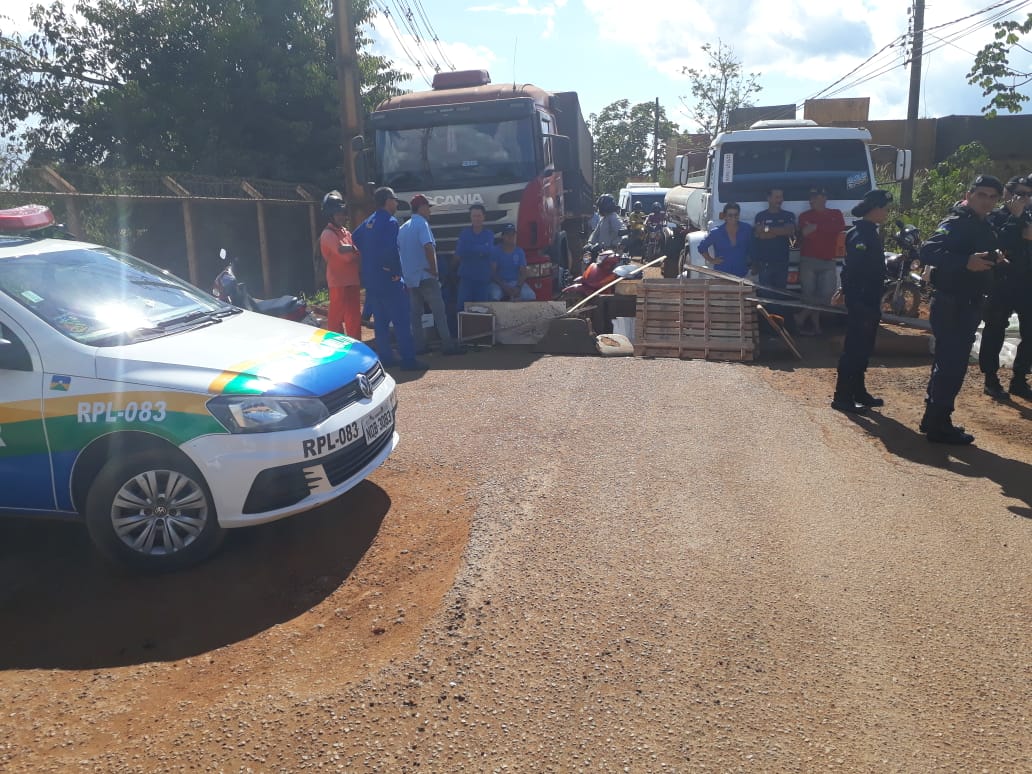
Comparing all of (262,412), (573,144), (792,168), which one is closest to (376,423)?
(262,412)

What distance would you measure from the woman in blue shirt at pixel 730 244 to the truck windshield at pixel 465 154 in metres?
2.54

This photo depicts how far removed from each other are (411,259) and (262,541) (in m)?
5.24

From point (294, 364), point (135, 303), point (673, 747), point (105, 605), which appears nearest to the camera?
point (673, 747)

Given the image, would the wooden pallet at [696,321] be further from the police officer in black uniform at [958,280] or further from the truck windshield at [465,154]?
the police officer in black uniform at [958,280]

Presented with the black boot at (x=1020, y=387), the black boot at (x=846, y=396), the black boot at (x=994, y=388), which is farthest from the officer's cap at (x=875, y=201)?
the black boot at (x=1020, y=387)

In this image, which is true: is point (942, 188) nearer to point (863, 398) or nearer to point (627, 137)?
point (863, 398)

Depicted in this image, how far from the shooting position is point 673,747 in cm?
284

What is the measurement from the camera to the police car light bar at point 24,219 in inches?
206

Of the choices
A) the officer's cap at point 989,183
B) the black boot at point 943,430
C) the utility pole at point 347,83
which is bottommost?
the black boot at point 943,430

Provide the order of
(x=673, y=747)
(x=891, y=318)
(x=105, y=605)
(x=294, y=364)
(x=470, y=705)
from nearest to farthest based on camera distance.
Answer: (x=673, y=747) < (x=470, y=705) < (x=105, y=605) < (x=294, y=364) < (x=891, y=318)

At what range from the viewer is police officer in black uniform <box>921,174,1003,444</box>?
19.5 feet

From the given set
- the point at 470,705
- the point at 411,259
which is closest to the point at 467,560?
the point at 470,705

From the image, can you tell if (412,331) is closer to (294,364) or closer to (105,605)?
(294,364)

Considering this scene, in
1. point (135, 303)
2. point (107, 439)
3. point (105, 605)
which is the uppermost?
point (135, 303)
